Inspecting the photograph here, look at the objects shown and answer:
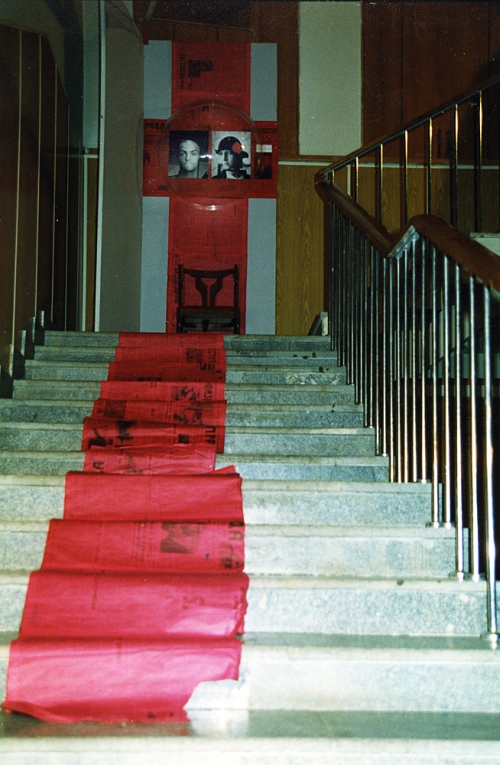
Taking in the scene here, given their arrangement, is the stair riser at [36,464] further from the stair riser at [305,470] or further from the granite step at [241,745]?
the granite step at [241,745]

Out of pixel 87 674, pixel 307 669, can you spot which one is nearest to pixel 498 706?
pixel 307 669

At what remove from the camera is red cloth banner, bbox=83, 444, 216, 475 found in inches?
85.6

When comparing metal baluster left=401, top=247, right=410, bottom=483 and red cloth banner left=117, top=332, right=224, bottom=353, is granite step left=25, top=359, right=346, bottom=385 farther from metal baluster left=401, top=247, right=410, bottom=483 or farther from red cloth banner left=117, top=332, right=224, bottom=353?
metal baluster left=401, top=247, right=410, bottom=483

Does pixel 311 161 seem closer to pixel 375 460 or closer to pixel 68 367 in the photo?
pixel 68 367

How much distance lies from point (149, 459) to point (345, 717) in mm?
971

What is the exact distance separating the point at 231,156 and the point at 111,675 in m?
4.71

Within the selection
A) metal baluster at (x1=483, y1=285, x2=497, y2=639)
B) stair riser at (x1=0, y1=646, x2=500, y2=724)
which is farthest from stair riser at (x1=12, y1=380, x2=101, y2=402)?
metal baluster at (x1=483, y1=285, x2=497, y2=639)

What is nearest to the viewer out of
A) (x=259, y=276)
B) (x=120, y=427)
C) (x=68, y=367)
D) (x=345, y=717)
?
(x=345, y=717)

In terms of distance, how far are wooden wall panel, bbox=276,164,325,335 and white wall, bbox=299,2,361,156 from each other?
258mm

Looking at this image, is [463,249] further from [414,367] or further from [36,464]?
[36,464]

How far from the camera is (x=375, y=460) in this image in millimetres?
2271

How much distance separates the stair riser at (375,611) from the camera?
1707 millimetres

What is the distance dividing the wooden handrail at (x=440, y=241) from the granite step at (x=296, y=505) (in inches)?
26.7

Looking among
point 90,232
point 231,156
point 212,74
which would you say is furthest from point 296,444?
point 212,74
